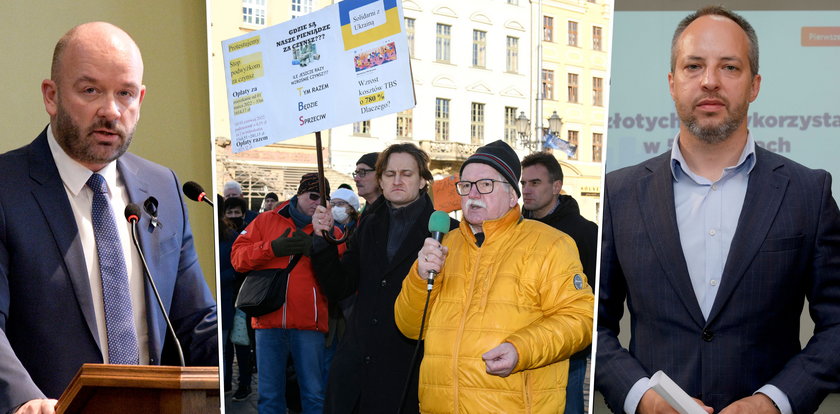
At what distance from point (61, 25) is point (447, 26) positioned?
1.77m

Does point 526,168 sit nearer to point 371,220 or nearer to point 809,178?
point 371,220

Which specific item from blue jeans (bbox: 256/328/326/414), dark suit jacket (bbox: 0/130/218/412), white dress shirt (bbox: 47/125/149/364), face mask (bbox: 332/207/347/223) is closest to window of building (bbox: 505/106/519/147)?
face mask (bbox: 332/207/347/223)

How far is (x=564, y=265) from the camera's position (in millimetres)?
2080

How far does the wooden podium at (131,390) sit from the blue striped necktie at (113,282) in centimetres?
55

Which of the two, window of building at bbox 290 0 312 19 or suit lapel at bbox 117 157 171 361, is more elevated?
window of building at bbox 290 0 312 19

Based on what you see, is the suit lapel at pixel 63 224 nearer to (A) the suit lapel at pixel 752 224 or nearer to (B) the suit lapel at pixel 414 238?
(B) the suit lapel at pixel 414 238

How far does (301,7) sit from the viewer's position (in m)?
2.36

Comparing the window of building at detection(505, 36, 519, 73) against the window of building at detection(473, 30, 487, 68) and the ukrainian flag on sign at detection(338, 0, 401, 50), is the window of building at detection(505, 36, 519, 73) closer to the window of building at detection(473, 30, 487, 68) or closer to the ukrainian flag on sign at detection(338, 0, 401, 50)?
the window of building at detection(473, 30, 487, 68)

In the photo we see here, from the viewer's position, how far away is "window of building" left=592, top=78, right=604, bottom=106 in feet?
7.59

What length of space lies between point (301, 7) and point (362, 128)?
0.38m

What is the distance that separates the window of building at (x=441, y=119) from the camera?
7.42ft

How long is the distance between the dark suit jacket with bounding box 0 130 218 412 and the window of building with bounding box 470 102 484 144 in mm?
1176

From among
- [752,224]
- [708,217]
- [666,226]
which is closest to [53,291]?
[666,226]

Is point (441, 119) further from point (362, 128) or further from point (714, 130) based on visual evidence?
point (714, 130)
